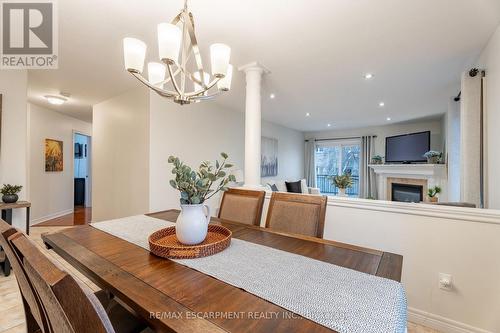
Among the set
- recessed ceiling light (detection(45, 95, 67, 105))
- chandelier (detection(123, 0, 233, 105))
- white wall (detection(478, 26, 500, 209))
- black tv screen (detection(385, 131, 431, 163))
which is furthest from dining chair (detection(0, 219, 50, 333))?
black tv screen (detection(385, 131, 431, 163))

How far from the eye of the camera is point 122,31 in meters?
1.96

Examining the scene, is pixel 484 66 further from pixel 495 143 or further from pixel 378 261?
pixel 378 261

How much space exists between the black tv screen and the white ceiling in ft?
5.54

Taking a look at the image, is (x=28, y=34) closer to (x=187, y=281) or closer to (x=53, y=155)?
(x=187, y=281)

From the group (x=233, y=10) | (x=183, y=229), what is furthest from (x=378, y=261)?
(x=233, y=10)

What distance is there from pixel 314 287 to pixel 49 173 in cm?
590

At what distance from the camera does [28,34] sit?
6.54 ft

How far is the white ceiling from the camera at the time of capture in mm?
1663

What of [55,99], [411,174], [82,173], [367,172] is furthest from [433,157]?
[82,173]

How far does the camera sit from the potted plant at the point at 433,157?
4.53 metres

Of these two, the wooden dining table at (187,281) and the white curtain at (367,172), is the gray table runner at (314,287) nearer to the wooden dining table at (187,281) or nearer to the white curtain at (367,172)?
the wooden dining table at (187,281)

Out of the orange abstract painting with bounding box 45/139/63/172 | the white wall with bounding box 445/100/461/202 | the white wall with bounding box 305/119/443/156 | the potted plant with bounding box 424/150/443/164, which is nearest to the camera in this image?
the white wall with bounding box 445/100/461/202

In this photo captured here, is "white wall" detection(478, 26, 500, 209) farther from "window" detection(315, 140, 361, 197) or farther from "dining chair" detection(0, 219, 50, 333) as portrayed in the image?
"window" detection(315, 140, 361, 197)

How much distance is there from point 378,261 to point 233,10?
1872mm
